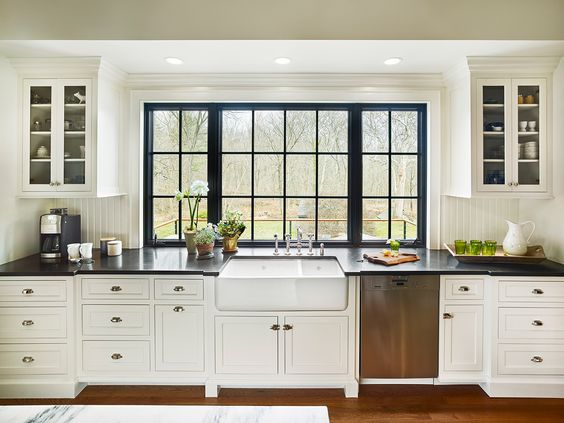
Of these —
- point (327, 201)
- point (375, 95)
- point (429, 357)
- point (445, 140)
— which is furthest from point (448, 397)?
point (375, 95)

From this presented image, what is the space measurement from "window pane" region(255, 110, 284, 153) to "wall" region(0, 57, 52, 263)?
189cm

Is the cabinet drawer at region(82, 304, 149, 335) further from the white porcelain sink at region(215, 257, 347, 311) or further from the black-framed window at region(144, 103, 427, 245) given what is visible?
the black-framed window at region(144, 103, 427, 245)

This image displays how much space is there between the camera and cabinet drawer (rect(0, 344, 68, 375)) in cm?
262

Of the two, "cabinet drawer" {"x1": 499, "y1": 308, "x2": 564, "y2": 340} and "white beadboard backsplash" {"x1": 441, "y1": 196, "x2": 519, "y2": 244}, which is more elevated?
"white beadboard backsplash" {"x1": 441, "y1": 196, "x2": 519, "y2": 244}

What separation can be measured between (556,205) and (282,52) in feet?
7.75

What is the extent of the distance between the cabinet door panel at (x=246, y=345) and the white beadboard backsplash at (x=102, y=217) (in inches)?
56.1

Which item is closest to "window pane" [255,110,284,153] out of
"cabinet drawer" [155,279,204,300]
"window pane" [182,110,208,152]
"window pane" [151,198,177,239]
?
"window pane" [182,110,208,152]

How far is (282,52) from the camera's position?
279 centimetres

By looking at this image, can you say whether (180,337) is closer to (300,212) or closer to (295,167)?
(300,212)

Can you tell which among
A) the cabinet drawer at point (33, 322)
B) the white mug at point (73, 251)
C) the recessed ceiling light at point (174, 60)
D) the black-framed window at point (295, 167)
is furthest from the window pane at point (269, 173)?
the cabinet drawer at point (33, 322)

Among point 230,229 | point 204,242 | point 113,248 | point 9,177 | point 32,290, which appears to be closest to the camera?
point 32,290

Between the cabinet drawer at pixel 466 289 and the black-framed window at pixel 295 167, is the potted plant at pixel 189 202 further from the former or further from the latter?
the cabinet drawer at pixel 466 289

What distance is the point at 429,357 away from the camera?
2646 millimetres

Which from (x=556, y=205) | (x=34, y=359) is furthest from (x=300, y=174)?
(x=34, y=359)
